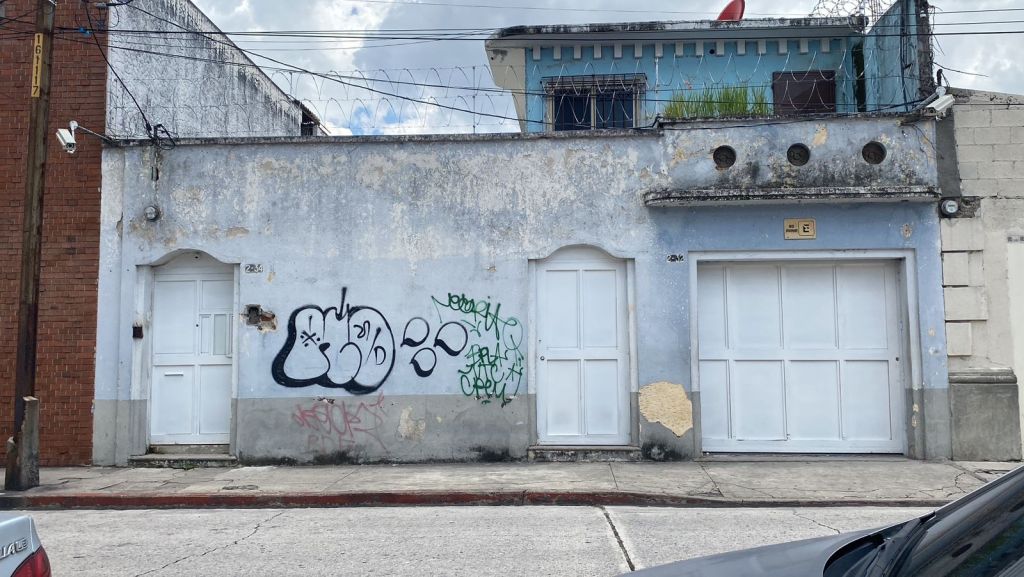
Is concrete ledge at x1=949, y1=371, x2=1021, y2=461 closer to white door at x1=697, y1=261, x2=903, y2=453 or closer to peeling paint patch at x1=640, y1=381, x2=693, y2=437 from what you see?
white door at x1=697, y1=261, x2=903, y2=453

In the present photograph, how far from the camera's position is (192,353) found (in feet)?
35.2

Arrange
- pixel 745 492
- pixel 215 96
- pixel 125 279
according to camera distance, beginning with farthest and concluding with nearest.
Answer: pixel 215 96 → pixel 125 279 → pixel 745 492

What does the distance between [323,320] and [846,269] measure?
6872mm

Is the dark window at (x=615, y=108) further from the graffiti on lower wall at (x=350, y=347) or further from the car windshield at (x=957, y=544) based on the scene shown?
the car windshield at (x=957, y=544)

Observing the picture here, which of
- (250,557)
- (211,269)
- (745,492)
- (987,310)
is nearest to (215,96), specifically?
(211,269)

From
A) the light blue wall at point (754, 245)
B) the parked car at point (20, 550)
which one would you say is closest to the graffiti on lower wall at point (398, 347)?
the light blue wall at point (754, 245)

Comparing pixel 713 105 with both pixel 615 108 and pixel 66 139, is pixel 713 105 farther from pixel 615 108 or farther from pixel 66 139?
pixel 66 139

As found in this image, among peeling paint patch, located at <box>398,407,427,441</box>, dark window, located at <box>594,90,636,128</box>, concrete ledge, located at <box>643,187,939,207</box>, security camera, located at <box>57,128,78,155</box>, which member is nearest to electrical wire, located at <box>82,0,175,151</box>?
security camera, located at <box>57,128,78,155</box>

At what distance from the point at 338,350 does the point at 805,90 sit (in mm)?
9364

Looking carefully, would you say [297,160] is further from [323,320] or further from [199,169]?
[323,320]

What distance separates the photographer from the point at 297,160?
35.0 ft

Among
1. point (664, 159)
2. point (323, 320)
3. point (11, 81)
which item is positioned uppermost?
point (11, 81)

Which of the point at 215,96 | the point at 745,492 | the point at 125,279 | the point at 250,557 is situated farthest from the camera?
the point at 215,96

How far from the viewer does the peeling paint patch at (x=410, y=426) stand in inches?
403
